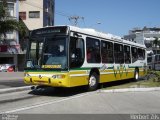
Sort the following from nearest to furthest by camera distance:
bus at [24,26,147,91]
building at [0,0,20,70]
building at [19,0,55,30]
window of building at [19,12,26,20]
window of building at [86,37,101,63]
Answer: bus at [24,26,147,91] < window of building at [86,37,101,63] < building at [0,0,20,70] < building at [19,0,55,30] < window of building at [19,12,26,20]

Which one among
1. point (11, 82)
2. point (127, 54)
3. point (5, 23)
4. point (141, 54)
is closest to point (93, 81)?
point (127, 54)

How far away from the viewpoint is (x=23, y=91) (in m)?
17.2

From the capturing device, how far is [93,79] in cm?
1730

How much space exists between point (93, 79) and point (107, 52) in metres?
2.25

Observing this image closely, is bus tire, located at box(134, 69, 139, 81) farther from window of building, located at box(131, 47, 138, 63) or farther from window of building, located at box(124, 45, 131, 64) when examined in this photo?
window of building, located at box(124, 45, 131, 64)

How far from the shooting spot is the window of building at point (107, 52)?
724 inches

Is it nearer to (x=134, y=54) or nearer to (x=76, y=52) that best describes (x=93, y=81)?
(x=76, y=52)

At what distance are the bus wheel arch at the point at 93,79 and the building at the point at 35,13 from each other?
135 ft

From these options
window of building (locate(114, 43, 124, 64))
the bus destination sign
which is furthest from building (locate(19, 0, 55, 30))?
the bus destination sign

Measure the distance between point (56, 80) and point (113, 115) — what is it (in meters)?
4.60

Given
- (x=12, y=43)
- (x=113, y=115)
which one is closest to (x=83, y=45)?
(x=113, y=115)

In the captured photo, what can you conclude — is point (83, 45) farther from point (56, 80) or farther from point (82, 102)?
point (82, 102)

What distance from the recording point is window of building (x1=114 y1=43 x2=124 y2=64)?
2020cm

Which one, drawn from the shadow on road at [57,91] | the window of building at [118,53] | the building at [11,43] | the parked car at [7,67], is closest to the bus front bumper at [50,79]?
the shadow on road at [57,91]
